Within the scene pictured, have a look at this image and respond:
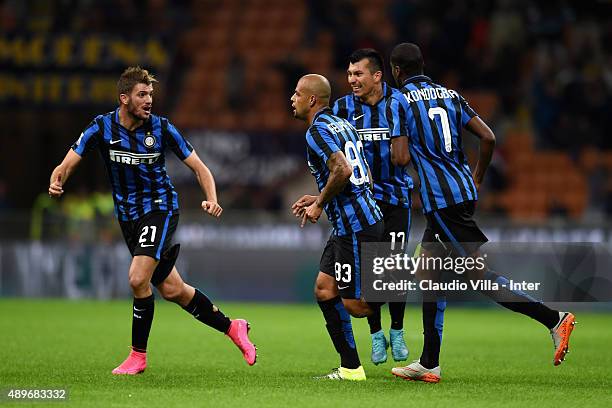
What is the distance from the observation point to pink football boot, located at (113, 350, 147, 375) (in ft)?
26.1

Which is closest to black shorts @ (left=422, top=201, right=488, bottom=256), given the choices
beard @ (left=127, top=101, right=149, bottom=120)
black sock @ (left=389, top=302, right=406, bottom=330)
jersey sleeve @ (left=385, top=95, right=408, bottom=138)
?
jersey sleeve @ (left=385, top=95, right=408, bottom=138)

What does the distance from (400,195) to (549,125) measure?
10.8 meters

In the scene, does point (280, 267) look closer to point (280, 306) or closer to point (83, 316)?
point (280, 306)

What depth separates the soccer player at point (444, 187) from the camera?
743 cm

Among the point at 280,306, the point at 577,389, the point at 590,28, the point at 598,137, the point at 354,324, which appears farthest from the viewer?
the point at 590,28

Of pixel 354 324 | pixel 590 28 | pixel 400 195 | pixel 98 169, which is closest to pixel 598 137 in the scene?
pixel 590 28

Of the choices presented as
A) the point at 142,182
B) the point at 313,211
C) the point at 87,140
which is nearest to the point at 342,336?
the point at 313,211

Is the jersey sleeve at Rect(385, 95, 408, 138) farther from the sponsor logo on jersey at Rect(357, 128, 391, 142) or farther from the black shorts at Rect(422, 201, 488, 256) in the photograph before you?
the sponsor logo on jersey at Rect(357, 128, 391, 142)

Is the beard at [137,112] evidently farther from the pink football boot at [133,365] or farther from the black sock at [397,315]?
the black sock at [397,315]

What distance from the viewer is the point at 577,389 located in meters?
7.30

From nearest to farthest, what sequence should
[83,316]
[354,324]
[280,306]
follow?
[354,324] < [83,316] < [280,306]

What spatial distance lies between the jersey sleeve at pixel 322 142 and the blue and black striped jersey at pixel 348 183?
0.03m

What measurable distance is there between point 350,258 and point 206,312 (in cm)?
136

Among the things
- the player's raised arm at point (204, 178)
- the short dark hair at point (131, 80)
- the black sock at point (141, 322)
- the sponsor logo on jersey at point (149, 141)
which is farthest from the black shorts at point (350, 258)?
the short dark hair at point (131, 80)
